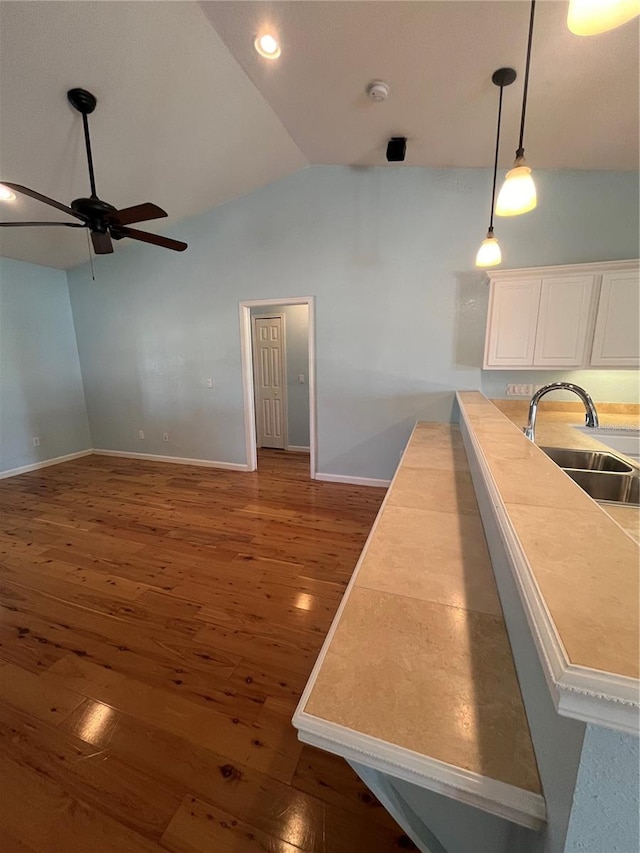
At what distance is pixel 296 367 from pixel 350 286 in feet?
6.31

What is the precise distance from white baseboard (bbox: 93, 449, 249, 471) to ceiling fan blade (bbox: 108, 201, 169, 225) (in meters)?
2.85

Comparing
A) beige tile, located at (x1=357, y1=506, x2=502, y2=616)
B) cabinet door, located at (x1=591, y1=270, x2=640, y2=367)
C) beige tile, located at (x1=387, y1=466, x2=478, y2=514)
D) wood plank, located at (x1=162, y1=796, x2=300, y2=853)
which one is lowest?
wood plank, located at (x1=162, y1=796, x2=300, y2=853)

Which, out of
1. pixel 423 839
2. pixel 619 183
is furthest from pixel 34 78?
pixel 619 183

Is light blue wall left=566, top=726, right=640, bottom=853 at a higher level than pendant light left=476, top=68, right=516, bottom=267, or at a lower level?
lower

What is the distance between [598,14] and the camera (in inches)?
31.6

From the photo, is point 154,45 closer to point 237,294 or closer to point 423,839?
point 237,294

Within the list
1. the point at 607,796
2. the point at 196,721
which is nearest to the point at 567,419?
the point at 607,796

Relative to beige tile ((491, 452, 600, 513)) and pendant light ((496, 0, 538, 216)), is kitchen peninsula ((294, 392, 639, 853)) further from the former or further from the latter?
pendant light ((496, 0, 538, 216))

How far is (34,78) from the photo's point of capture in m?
2.01

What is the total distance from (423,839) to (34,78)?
383cm

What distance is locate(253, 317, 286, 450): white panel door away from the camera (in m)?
5.21

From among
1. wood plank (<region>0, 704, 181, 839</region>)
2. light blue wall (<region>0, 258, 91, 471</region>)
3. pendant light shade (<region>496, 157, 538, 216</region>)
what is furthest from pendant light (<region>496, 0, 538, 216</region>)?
light blue wall (<region>0, 258, 91, 471</region>)

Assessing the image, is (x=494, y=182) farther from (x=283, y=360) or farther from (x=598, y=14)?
(x=283, y=360)

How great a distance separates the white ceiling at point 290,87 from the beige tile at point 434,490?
84.8 inches
